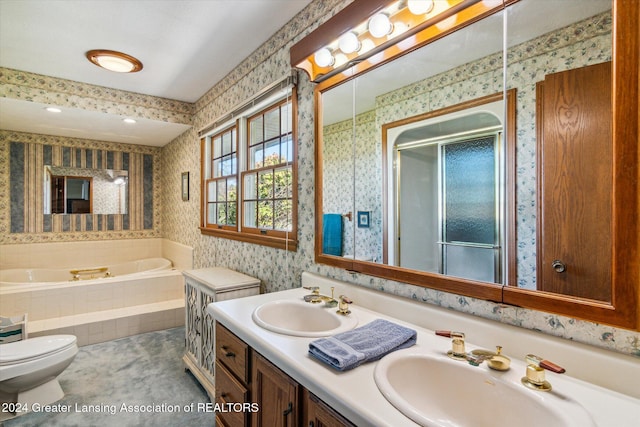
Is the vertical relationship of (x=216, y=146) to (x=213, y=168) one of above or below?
above

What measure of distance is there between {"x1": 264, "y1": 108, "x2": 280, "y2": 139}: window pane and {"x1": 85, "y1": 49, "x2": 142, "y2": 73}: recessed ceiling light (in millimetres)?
1263

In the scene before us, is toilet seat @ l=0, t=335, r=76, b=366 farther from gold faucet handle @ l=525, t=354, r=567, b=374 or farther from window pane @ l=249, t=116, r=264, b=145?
gold faucet handle @ l=525, t=354, r=567, b=374

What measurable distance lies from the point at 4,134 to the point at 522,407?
566 centimetres

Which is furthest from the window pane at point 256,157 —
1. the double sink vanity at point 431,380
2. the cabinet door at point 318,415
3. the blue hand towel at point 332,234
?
the cabinet door at point 318,415

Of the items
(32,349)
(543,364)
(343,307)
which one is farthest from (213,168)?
(543,364)

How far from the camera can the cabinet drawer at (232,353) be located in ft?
4.10

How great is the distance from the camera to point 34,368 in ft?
6.27

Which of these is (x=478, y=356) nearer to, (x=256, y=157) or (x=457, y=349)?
(x=457, y=349)

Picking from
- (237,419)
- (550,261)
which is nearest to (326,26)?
(550,261)

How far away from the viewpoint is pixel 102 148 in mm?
4539

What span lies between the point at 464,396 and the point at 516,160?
0.73m

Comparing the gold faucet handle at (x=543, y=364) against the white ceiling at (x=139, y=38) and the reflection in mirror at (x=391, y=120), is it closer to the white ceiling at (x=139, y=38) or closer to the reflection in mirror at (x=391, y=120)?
the reflection in mirror at (x=391, y=120)

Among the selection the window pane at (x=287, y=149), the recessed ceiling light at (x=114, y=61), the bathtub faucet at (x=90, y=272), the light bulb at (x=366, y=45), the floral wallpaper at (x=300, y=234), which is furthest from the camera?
the bathtub faucet at (x=90, y=272)

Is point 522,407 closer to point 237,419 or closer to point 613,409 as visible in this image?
point 613,409
